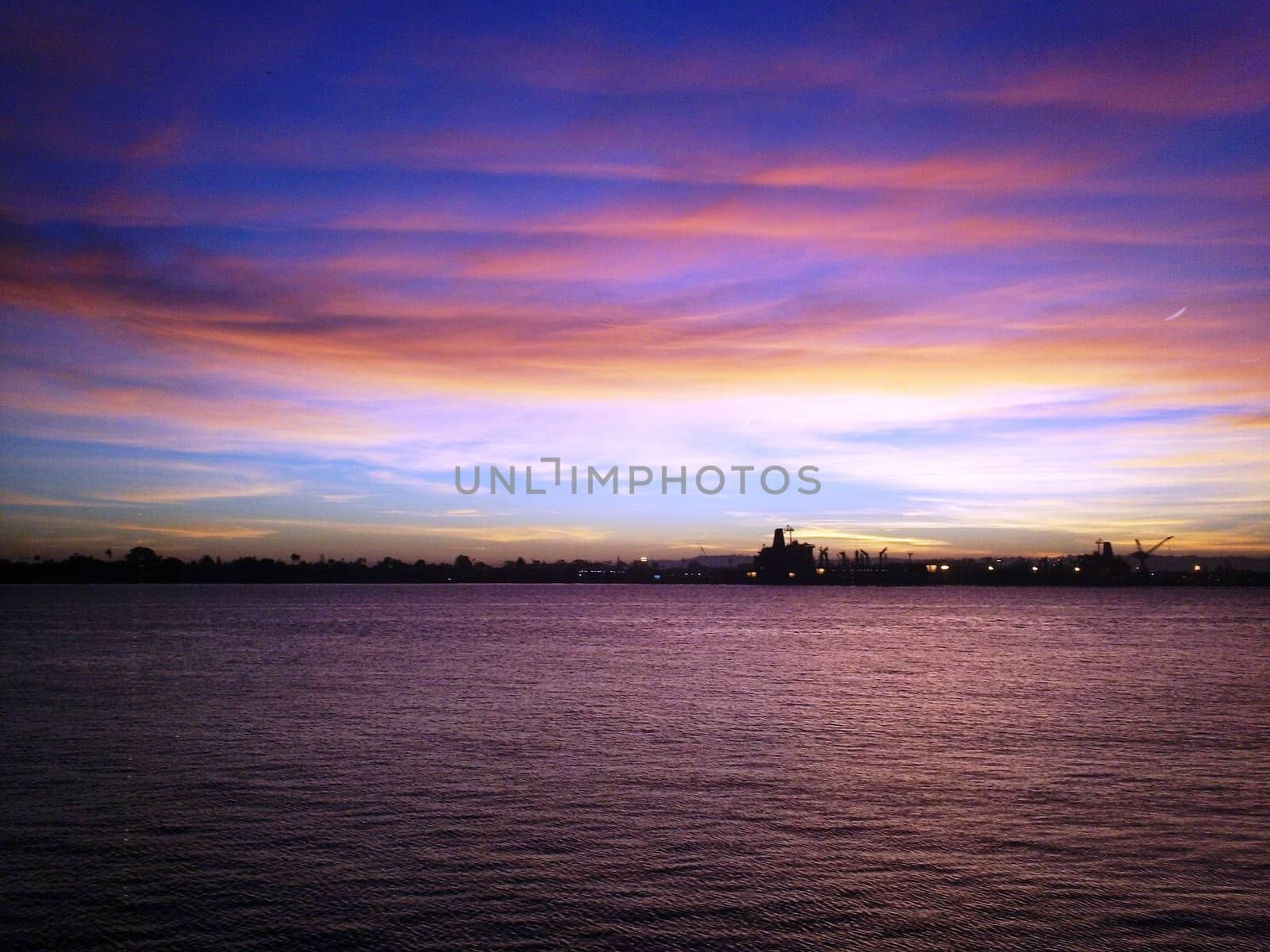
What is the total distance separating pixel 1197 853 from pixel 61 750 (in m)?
34.6

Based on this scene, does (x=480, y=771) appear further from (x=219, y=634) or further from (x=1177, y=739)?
(x=219, y=634)

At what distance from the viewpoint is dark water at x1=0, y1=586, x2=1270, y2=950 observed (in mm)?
18812

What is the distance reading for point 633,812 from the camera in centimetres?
2659

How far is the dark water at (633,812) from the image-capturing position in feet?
61.7

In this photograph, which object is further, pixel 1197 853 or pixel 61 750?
pixel 61 750

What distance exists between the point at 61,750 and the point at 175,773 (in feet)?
22.6

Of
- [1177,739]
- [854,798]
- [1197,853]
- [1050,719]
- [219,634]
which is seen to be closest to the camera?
[1197,853]

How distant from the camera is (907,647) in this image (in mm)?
91562

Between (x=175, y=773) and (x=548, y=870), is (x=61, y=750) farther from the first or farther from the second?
(x=548, y=870)

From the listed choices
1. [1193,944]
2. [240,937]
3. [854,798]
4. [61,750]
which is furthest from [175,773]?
[1193,944]

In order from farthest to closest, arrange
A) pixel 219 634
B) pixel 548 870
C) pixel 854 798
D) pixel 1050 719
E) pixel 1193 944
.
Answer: pixel 219 634
pixel 1050 719
pixel 854 798
pixel 548 870
pixel 1193 944

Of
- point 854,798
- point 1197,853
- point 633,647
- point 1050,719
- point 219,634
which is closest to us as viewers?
point 1197,853

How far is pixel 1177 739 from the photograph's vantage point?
38.8 meters

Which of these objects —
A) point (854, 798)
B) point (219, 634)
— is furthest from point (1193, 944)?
point (219, 634)
